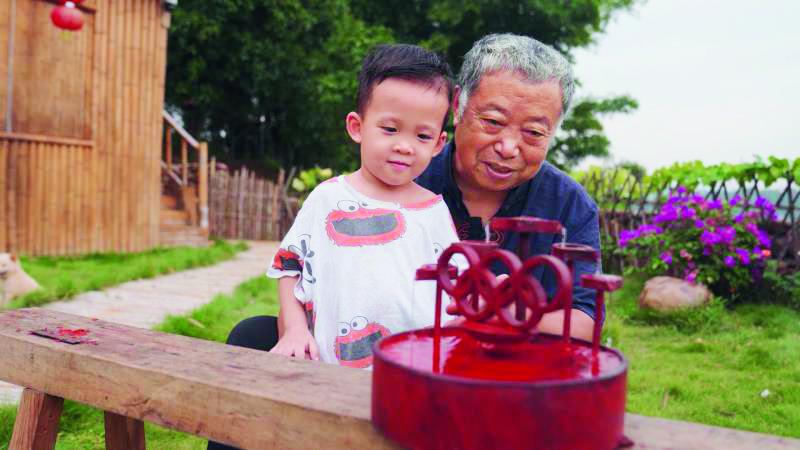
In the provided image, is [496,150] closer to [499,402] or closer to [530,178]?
[530,178]

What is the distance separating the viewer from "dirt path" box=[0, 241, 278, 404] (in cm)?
521

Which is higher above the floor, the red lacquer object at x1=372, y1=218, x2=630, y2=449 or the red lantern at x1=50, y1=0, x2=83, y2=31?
the red lantern at x1=50, y1=0, x2=83, y2=31

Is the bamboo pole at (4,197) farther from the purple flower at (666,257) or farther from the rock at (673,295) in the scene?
the purple flower at (666,257)

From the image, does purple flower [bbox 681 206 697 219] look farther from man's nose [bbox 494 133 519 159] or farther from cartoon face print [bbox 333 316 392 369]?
cartoon face print [bbox 333 316 392 369]

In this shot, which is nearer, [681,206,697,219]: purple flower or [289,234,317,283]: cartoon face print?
[289,234,317,283]: cartoon face print

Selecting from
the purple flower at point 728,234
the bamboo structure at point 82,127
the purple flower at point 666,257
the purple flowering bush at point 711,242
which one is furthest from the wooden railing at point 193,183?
the purple flower at point 728,234

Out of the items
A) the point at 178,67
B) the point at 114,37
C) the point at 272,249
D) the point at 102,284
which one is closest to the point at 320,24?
the point at 178,67

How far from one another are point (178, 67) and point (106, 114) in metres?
8.76

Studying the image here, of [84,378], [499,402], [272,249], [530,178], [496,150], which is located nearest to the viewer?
[499,402]

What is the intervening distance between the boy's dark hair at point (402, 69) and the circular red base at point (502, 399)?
35.0 inches

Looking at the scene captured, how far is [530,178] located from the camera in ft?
7.14

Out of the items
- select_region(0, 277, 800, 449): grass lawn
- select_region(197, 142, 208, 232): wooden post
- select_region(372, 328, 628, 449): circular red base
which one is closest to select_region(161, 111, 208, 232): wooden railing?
select_region(197, 142, 208, 232): wooden post

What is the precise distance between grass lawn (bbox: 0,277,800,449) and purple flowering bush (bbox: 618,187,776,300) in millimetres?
327

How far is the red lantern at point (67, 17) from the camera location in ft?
24.8
